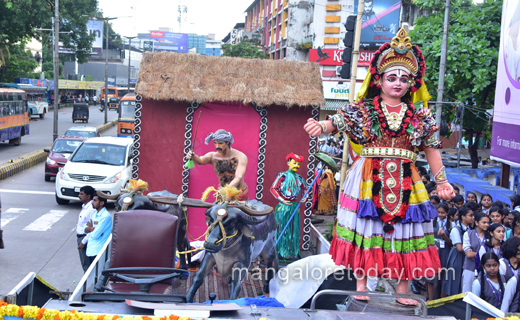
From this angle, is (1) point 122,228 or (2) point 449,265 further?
(2) point 449,265

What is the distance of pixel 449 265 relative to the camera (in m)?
7.05

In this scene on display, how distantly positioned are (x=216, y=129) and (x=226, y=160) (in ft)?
6.73

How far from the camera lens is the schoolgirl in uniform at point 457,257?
22.7 ft

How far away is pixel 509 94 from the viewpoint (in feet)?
35.2

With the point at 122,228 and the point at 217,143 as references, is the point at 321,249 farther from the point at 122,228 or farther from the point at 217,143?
the point at 122,228

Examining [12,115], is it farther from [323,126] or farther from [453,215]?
[323,126]

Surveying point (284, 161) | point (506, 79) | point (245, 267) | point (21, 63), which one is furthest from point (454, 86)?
point (21, 63)

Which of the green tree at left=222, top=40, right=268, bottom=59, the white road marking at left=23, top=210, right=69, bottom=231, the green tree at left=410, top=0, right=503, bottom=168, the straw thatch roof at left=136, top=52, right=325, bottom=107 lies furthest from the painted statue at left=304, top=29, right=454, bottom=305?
the green tree at left=222, top=40, right=268, bottom=59

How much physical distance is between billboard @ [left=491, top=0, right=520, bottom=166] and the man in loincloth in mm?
5889

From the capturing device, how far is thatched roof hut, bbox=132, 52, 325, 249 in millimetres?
9523

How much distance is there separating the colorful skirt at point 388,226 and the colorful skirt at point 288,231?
14.4ft

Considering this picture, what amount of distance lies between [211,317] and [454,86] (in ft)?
53.1

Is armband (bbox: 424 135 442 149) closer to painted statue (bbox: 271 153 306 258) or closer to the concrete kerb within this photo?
painted statue (bbox: 271 153 306 258)

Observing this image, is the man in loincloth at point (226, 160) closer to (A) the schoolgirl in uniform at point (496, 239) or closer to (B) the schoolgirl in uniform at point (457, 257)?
(B) the schoolgirl in uniform at point (457, 257)
